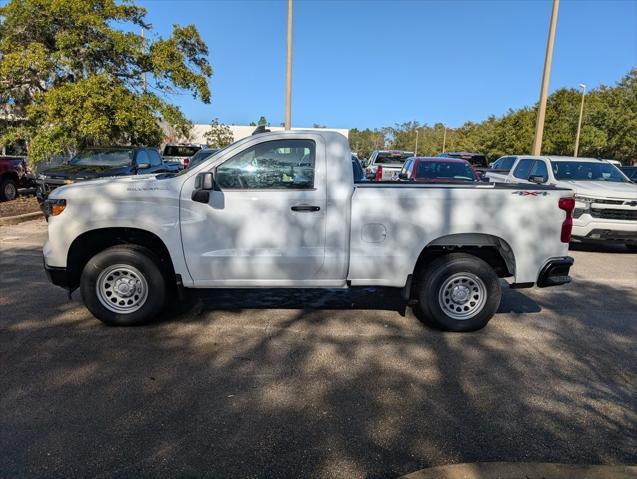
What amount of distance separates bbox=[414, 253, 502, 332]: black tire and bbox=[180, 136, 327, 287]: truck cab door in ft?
3.93

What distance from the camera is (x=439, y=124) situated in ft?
365

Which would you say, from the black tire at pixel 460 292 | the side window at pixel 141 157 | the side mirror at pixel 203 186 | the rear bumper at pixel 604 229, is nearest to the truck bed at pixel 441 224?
the black tire at pixel 460 292

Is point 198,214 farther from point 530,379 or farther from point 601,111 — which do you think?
point 601,111

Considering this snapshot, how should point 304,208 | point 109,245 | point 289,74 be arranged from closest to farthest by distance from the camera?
1. point 304,208
2. point 109,245
3. point 289,74

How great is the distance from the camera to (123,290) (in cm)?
506

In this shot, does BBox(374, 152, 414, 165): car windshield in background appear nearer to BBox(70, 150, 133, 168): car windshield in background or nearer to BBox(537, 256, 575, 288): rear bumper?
BBox(70, 150, 133, 168): car windshield in background

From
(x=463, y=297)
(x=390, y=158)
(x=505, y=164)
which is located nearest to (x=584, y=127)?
(x=390, y=158)

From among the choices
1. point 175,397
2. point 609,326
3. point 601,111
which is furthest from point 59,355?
point 601,111

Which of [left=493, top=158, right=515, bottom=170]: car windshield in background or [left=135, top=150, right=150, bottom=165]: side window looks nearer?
[left=135, top=150, right=150, bottom=165]: side window

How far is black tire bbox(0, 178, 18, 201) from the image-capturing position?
46.8 feet

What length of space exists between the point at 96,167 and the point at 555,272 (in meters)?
10.4

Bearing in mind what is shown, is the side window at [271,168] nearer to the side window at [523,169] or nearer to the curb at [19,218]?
the side window at [523,169]

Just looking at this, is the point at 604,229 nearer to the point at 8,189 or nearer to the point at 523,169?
the point at 523,169

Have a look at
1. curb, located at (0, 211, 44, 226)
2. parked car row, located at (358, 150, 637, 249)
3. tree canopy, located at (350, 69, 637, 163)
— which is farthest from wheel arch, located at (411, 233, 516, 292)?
tree canopy, located at (350, 69, 637, 163)
